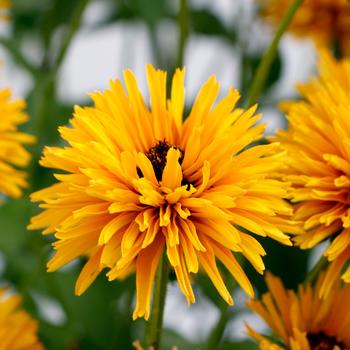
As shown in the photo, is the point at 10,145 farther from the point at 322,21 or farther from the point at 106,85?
the point at 322,21

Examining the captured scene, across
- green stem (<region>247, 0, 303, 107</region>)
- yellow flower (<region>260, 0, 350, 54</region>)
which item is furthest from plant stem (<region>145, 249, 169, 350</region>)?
yellow flower (<region>260, 0, 350, 54</region>)

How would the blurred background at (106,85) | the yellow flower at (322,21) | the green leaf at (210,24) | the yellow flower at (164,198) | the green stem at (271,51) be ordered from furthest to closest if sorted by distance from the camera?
the green leaf at (210,24) → the yellow flower at (322,21) → the blurred background at (106,85) → the green stem at (271,51) → the yellow flower at (164,198)

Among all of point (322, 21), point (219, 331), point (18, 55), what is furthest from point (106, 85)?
point (219, 331)

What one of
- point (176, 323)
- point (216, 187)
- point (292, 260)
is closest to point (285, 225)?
point (216, 187)

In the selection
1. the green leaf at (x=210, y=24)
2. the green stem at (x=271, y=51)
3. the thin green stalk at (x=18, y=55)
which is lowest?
the green stem at (x=271, y=51)

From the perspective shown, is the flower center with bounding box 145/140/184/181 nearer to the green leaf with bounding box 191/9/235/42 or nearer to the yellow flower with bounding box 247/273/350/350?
the yellow flower with bounding box 247/273/350/350

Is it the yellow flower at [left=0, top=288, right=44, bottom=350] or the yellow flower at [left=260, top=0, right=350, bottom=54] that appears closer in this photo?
the yellow flower at [left=0, top=288, right=44, bottom=350]

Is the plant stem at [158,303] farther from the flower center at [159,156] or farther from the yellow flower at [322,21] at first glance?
the yellow flower at [322,21]

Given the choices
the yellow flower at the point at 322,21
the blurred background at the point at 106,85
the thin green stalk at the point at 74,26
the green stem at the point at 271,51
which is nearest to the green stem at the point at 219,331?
the blurred background at the point at 106,85
